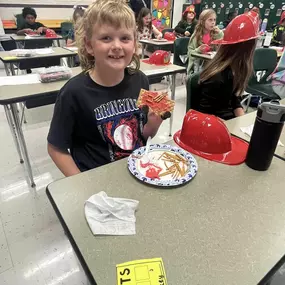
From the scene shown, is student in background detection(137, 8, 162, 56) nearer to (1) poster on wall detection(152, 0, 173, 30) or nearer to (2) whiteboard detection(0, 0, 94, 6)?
(2) whiteboard detection(0, 0, 94, 6)

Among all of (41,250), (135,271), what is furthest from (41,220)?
(135,271)

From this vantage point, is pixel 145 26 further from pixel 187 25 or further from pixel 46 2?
pixel 46 2

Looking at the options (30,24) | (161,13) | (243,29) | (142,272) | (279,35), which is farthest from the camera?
(161,13)

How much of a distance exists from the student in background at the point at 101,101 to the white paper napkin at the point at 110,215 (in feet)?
1.21

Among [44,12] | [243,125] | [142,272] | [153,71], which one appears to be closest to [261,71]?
[153,71]

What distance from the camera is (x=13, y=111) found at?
151 cm

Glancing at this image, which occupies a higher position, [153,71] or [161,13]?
[161,13]

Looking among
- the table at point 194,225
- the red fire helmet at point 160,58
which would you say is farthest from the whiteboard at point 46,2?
the table at point 194,225

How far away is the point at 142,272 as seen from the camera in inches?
18.2

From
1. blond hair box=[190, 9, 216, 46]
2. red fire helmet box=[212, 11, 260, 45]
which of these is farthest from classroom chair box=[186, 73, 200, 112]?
blond hair box=[190, 9, 216, 46]

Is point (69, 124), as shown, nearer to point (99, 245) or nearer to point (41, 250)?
point (99, 245)

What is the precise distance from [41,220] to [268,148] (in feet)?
4.38

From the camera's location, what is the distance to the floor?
3.79 feet

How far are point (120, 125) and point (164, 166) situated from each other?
32 centimetres
